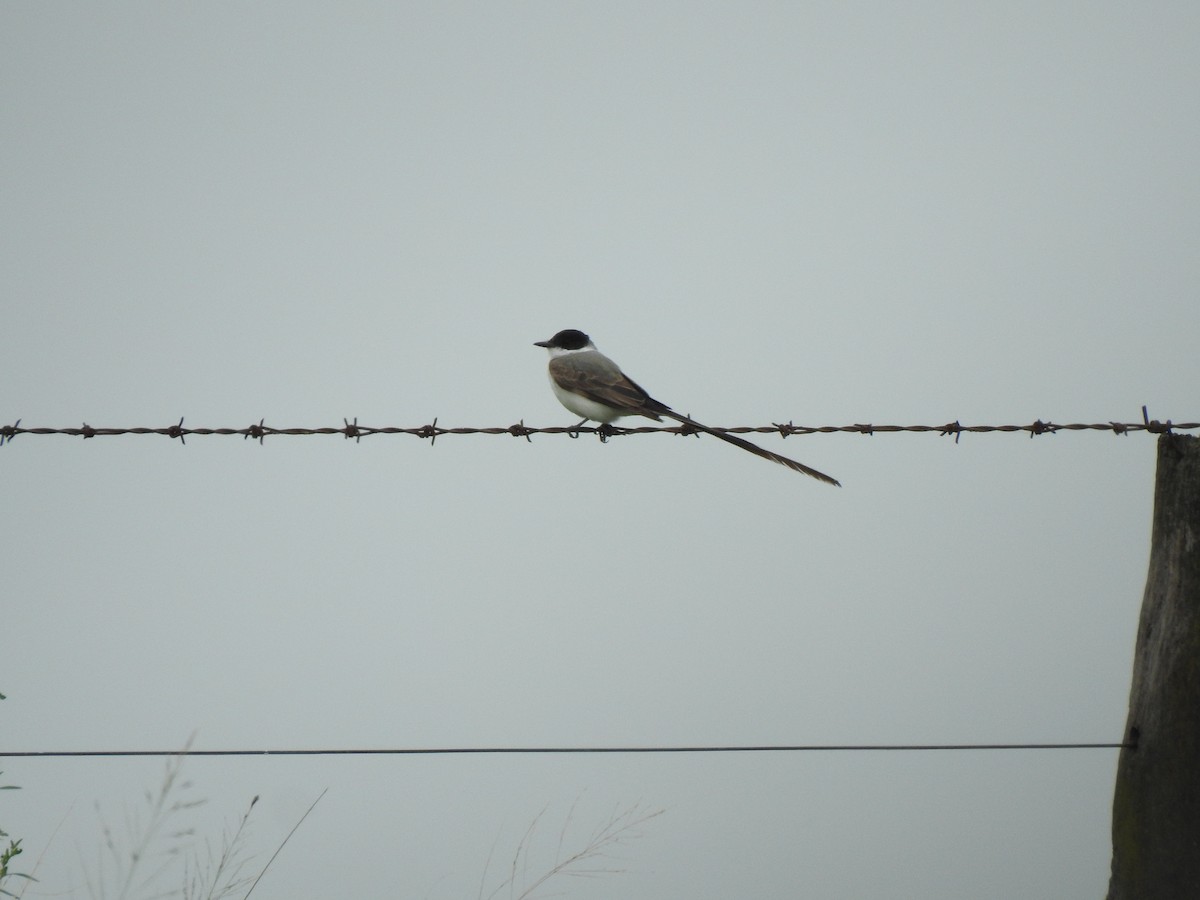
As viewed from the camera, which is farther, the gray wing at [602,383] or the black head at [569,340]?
the black head at [569,340]

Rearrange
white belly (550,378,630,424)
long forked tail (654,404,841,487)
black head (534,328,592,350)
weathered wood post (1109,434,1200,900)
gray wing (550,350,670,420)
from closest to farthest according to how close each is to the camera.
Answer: weathered wood post (1109,434,1200,900) < long forked tail (654,404,841,487) < gray wing (550,350,670,420) < white belly (550,378,630,424) < black head (534,328,592,350)

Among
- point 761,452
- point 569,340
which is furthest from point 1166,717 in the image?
point 569,340

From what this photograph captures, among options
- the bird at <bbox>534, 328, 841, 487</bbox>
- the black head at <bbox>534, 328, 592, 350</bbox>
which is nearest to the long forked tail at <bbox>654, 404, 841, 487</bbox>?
the bird at <bbox>534, 328, 841, 487</bbox>

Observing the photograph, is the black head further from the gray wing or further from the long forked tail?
the long forked tail

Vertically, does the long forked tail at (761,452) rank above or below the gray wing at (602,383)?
below

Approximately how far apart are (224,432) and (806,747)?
2.37 meters

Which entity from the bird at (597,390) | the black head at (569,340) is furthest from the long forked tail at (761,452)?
the black head at (569,340)

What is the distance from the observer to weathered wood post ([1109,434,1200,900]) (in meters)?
2.67

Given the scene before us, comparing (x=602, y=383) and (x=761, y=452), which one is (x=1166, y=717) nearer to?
(x=761, y=452)

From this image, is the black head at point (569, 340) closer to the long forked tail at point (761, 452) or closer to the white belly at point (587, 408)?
the white belly at point (587, 408)

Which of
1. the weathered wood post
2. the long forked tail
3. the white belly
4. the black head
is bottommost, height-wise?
the weathered wood post

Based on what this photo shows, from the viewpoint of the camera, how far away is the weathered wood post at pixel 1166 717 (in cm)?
267

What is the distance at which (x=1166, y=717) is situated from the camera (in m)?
2.72

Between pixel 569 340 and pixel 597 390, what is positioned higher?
pixel 569 340
